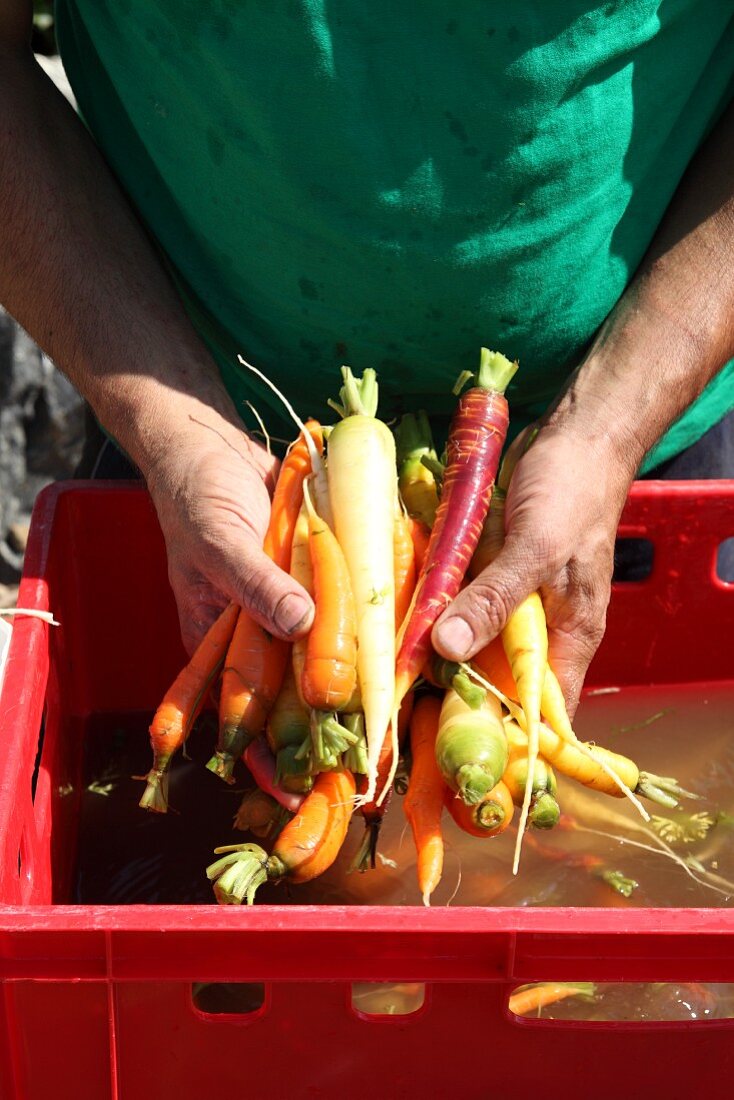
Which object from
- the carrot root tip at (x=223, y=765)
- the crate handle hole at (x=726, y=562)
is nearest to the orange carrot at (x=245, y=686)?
the carrot root tip at (x=223, y=765)

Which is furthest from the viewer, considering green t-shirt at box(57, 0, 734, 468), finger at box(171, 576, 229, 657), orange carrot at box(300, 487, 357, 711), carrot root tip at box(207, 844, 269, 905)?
finger at box(171, 576, 229, 657)

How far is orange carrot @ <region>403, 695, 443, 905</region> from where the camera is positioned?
4.69 ft

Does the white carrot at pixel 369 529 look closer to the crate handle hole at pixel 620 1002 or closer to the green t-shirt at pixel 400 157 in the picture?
the green t-shirt at pixel 400 157

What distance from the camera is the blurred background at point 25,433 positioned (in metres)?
3.16

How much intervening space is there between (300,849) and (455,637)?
1.01 ft

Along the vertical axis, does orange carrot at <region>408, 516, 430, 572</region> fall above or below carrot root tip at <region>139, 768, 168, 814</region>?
above

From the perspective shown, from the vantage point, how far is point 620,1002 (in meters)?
1.43

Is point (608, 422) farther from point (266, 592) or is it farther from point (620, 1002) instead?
point (620, 1002)

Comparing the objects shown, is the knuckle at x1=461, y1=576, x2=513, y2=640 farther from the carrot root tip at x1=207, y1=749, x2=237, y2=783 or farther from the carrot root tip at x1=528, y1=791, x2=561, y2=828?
the carrot root tip at x1=207, y1=749, x2=237, y2=783

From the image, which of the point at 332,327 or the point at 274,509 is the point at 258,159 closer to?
the point at 332,327

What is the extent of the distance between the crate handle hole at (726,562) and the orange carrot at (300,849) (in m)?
0.85

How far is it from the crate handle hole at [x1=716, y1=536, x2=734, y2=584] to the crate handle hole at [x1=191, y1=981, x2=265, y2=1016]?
104 cm

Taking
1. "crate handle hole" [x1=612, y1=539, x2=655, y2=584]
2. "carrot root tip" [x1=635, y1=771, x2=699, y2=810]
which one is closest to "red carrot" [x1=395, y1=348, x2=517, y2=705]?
"carrot root tip" [x1=635, y1=771, x2=699, y2=810]

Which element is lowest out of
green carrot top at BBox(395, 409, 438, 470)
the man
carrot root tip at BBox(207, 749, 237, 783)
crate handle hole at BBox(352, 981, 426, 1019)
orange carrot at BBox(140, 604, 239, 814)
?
crate handle hole at BBox(352, 981, 426, 1019)
